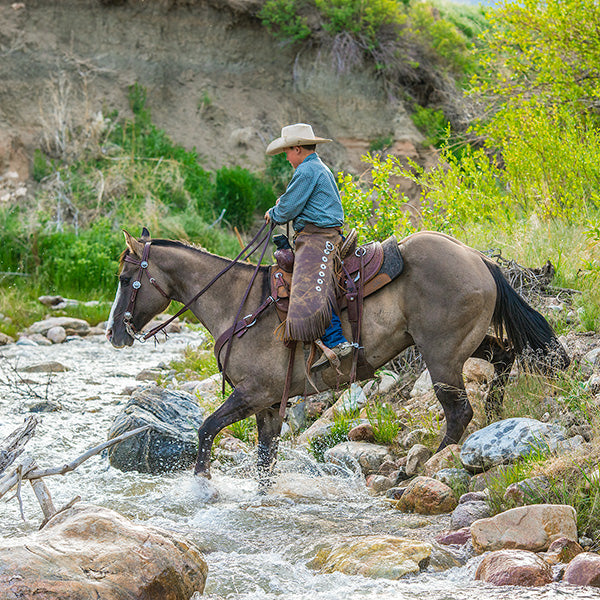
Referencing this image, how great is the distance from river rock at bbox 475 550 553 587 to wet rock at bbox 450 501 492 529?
617 millimetres

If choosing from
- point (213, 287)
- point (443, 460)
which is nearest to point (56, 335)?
point (213, 287)

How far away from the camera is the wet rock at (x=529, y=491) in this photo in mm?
4561

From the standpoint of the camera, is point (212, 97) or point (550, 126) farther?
point (212, 97)

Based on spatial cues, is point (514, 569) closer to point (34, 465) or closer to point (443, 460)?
point (443, 460)

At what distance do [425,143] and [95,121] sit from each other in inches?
366

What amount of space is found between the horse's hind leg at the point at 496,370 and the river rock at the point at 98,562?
3.10 metres

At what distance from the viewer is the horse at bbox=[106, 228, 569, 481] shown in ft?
18.4

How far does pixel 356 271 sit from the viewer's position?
5.70 metres

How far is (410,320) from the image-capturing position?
5.70 m

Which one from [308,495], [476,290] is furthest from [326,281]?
[308,495]

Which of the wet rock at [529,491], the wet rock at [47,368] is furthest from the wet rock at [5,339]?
the wet rock at [529,491]

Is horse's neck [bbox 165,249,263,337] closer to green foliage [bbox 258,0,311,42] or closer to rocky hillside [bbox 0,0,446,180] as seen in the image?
rocky hillside [bbox 0,0,446,180]

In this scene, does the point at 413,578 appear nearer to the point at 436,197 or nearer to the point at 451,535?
the point at 451,535

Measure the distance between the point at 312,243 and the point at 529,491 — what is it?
2.35 metres
